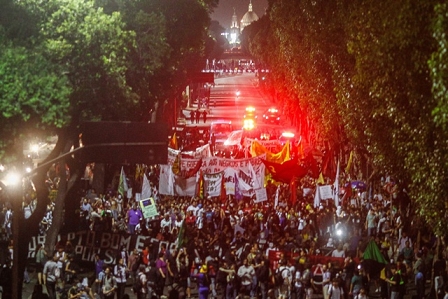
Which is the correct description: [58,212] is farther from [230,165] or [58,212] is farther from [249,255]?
[230,165]

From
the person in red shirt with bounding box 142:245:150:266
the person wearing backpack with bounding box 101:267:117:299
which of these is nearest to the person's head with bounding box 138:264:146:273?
the person in red shirt with bounding box 142:245:150:266

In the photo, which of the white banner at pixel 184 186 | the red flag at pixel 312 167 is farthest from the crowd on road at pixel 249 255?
the red flag at pixel 312 167

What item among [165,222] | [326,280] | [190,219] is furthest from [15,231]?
[190,219]

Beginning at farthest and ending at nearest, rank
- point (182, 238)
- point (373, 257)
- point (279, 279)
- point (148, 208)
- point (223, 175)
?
point (223, 175) → point (148, 208) → point (182, 238) → point (373, 257) → point (279, 279)

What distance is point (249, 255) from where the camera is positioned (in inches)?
800

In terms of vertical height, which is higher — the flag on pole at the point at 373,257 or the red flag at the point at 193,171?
the red flag at the point at 193,171

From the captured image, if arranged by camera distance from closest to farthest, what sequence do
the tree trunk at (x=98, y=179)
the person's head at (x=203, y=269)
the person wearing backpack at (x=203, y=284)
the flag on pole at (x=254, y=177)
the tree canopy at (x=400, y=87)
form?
the tree canopy at (x=400, y=87) → the person wearing backpack at (x=203, y=284) → the person's head at (x=203, y=269) → the flag on pole at (x=254, y=177) → the tree trunk at (x=98, y=179)

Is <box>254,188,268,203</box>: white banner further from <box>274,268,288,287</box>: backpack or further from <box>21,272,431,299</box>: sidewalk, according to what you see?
<box>274,268,288,287</box>: backpack

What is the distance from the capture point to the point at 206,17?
44594mm

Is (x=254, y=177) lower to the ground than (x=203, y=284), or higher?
higher

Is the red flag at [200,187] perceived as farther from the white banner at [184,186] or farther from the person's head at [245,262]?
the person's head at [245,262]

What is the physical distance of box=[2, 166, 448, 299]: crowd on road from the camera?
19.4 metres

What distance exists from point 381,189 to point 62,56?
60.4 ft

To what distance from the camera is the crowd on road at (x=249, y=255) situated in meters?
19.4
